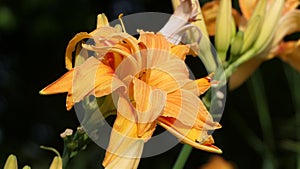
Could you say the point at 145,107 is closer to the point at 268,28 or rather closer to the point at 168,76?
the point at 168,76

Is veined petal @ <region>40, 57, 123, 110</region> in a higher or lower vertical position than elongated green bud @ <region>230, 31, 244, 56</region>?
higher

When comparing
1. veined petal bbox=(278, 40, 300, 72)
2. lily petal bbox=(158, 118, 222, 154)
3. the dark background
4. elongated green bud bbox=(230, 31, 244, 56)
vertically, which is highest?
lily petal bbox=(158, 118, 222, 154)

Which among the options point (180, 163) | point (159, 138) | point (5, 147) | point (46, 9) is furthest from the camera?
point (5, 147)

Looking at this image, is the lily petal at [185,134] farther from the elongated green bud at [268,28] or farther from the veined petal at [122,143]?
the elongated green bud at [268,28]

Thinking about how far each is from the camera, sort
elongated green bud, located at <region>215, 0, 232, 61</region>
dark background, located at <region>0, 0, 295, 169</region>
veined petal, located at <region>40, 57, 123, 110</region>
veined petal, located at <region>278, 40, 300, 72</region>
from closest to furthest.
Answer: veined petal, located at <region>40, 57, 123, 110</region>, elongated green bud, located at <region>215, 0, 232, 61</region>, veined petal, located at <region>278, 40, 300, 72</region>, dark background, located at <region>0, 0, 295, 169</region>

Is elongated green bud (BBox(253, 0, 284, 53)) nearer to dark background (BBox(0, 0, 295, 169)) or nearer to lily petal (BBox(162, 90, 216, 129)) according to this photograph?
lily petal (BBox(162, 90, 216, 129))

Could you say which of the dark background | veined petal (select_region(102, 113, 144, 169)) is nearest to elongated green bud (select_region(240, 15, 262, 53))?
veined petal (select_region(102, 113, 144, 169))

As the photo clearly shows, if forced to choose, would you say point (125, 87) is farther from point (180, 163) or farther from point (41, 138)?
point (41, 138)

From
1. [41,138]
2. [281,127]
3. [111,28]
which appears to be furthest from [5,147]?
[111,28]
